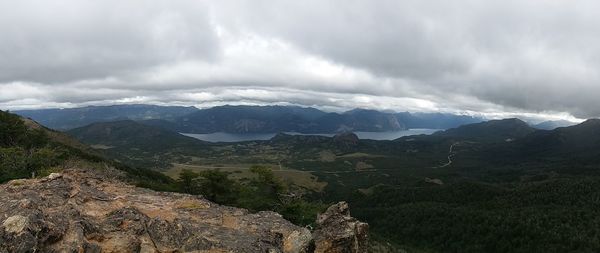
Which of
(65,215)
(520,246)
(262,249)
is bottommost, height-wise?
(520,246)

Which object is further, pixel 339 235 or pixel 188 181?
pixel 188 181

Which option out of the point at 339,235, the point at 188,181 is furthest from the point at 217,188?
the point at 339,235

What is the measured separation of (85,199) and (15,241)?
14.6 m

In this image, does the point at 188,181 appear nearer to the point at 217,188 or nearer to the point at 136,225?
the point at 217,188

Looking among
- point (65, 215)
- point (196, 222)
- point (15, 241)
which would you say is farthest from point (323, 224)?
point (15, 241)

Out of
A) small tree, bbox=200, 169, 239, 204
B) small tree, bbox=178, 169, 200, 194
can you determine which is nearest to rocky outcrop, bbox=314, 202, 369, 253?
small tree, bbox=200, 169, 239, 204

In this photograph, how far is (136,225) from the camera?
31.9 meters

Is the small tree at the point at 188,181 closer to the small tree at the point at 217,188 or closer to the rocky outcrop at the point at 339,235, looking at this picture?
the small tree at the point at 217,188

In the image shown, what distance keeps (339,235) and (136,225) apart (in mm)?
16908

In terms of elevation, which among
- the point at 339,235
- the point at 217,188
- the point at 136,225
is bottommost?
the point at 217,188

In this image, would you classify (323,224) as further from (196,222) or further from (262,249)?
(196,222)

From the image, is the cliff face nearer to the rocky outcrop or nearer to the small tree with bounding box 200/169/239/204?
the rocky outcrop

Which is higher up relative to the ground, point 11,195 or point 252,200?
A: point 11,195

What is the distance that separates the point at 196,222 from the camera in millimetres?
38594
